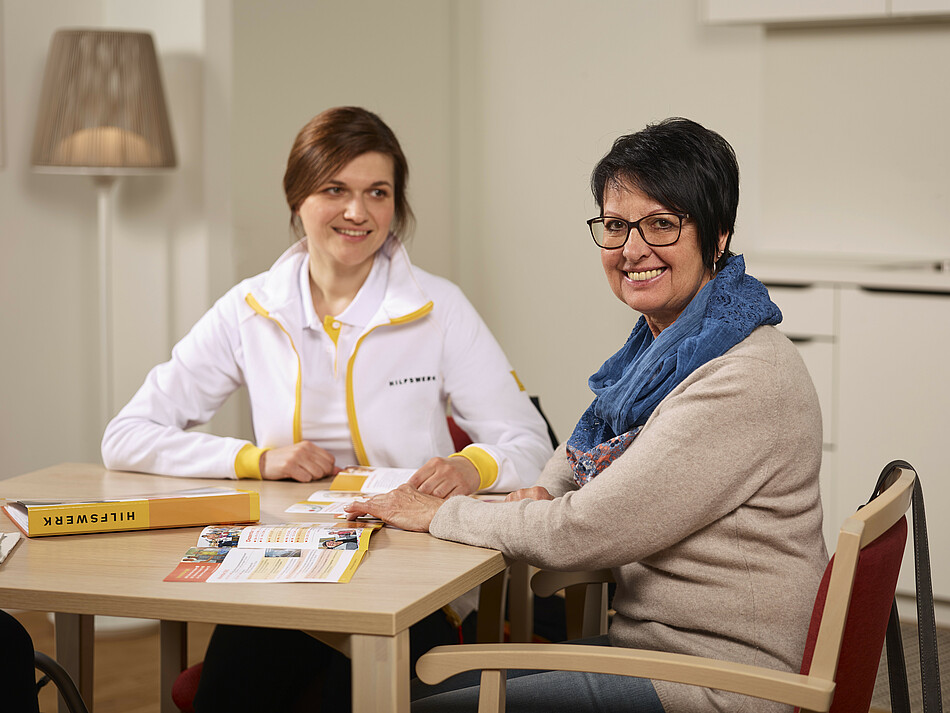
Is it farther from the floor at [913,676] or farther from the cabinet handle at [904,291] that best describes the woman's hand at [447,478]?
the cabinet handle at [904,291]

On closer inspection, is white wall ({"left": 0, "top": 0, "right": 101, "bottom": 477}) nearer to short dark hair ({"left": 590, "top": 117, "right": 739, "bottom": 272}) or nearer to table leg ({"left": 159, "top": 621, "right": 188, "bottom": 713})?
table leg ({"left": 159, "top": 621, "right": 188, "bottom": 713})

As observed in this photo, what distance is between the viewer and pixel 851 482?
333 cm

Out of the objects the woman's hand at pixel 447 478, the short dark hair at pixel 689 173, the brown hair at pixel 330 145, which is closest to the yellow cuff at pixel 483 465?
the woman's hand at pixel 447 478

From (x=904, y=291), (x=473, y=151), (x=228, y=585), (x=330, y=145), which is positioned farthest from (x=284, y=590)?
→ (x=473, y=151)

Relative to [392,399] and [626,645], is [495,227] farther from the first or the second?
[626,645]

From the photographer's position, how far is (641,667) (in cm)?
126

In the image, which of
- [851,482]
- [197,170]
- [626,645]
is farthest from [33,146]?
[851,482]

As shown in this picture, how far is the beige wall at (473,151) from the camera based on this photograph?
3314mm

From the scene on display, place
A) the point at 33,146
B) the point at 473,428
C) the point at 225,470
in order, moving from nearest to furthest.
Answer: the point at 225,470 → the point at 473,428 → the point at 33,146

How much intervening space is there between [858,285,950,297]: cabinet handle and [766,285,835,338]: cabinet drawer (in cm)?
10

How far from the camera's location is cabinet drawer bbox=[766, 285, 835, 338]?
3297 millimetres

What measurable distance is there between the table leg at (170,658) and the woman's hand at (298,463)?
0.34 metres

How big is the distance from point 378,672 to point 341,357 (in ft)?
3.27

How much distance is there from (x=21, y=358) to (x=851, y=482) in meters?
2.60
